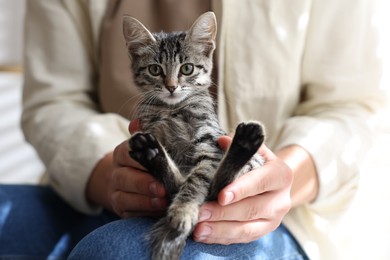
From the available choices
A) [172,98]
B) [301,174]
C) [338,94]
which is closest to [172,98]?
[172,98]

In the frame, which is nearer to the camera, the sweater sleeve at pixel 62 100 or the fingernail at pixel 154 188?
the fingernail at pixel 154 188

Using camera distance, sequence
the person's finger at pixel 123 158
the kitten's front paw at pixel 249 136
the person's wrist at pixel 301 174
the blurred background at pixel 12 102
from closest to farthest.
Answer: the kitten's front paw at pixel 249 136
the person's finger at pixel 123 158
the person's wrist at pixel 301 174
the blurred background at pixel 12 102

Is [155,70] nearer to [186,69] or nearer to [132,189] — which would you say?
[186,69]

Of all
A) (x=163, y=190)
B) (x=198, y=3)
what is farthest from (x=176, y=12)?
(x=163, y=190)

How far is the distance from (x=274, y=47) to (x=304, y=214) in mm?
292

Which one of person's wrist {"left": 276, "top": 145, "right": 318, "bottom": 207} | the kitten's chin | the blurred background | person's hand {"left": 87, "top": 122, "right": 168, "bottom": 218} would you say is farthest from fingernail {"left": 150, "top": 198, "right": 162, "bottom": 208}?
the blurred background

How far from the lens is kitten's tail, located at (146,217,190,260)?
549mm

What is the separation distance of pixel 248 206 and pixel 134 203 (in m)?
0.17

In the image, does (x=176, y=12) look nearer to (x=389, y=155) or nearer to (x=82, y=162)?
(x=82, y=162)

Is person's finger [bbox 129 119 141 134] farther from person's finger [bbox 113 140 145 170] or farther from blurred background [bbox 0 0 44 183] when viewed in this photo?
blurred background [bbox 0 0 44 183]

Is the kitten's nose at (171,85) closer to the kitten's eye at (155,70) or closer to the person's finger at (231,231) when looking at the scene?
the kitten's eye at (155,70)

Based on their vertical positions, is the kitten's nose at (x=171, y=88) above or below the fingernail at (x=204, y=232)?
above

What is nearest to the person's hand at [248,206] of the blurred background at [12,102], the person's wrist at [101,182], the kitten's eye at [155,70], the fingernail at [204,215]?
the fingernail at [204,215]

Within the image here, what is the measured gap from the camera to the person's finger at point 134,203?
62cm
